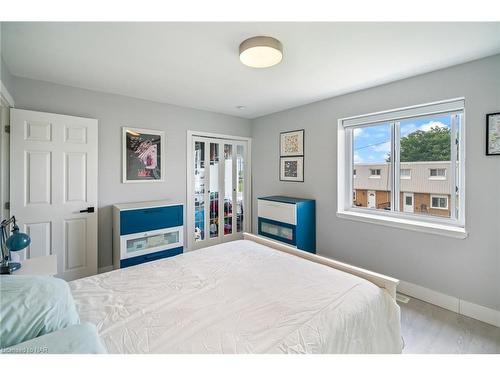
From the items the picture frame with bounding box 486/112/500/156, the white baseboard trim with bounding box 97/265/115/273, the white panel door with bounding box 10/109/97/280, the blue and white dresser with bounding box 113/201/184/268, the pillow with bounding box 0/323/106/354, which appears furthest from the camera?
the white baseboard trim with bounding box 97/265/115/273

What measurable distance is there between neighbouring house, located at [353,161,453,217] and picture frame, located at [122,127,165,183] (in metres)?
2.80

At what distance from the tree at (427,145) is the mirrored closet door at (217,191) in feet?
8.61

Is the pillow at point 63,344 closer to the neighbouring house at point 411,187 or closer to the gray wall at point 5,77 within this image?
the gray wall at point 5,77

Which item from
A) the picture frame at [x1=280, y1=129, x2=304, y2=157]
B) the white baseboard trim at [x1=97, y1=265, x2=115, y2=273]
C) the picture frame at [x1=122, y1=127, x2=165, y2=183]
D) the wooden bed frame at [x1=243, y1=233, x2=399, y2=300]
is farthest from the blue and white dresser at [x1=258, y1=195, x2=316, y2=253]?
the white baseboard trim at [x1=97, y1=265, x2=115, y2=273]

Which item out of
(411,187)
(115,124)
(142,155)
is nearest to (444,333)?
(411,187)

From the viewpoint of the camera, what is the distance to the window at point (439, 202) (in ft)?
7.93

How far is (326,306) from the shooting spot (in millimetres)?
1236

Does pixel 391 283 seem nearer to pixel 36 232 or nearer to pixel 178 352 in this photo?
pixel 178 352

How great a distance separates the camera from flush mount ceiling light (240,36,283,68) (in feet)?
5.68

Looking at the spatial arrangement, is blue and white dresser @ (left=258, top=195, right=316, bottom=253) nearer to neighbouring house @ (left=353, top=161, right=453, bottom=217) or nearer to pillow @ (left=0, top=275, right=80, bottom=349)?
neighbouring house @ (left=353, top=161, right=453, bottom=217)

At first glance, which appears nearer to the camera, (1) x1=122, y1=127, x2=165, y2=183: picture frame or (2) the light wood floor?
(2) the light wood floor

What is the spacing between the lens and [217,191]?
13.6ft

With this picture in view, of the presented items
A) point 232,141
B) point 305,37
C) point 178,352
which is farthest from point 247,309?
point 232,141

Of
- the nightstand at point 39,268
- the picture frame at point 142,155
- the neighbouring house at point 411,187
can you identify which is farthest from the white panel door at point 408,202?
the nightstand at point 39,268
